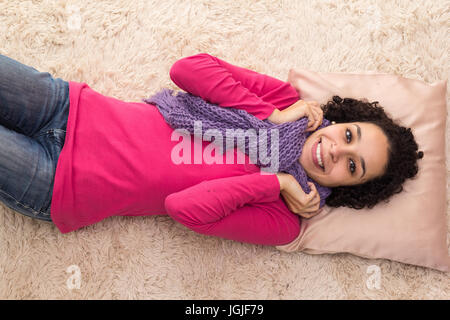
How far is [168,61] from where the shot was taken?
133 centimetres

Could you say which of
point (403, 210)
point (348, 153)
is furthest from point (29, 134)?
point (403, 210)

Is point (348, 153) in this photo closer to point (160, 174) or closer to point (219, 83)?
point (219, 83)

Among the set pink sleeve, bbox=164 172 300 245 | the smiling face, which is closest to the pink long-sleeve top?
pink sleeve, bbox=164 172 300 245

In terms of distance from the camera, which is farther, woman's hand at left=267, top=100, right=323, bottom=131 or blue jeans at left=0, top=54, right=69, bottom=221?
woman's hand at left=267, top=100, right=323, bottom=131

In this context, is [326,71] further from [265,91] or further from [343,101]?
[265,91]

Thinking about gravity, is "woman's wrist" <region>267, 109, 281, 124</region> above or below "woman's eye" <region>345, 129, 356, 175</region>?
above

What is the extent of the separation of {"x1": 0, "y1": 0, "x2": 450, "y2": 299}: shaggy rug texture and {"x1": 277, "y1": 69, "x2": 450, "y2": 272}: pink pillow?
0.09m

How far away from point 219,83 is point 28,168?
553 mm

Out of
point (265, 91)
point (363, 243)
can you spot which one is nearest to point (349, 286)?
point (363, 243)

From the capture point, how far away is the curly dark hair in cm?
109

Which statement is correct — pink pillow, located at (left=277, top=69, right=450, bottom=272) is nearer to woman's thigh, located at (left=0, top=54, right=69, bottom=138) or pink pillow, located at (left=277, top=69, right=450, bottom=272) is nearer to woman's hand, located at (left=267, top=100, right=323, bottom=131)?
woman's hand, located at (left=267, top=100, right=323, bottom=131)

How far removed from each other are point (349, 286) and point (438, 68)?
789 mm

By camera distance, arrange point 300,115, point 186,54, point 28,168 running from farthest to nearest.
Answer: point 186,54 → point 300,115 → point 28,168

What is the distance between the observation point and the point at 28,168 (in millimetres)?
999
